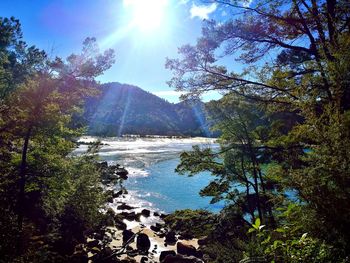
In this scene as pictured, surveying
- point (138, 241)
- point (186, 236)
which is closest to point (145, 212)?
point (186, 236)

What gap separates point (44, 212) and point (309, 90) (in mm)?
13499

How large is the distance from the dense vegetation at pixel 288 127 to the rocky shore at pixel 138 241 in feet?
8.19

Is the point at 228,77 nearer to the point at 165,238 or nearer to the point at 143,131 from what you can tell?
the point at 165,238

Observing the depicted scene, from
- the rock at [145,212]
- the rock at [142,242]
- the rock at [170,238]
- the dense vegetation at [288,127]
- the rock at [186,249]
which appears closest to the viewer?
the dense vegetation at [288,127]

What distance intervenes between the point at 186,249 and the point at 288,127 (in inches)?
369

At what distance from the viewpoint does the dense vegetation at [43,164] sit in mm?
6580

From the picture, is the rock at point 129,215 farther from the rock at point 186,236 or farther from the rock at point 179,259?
the rock at point 179,259

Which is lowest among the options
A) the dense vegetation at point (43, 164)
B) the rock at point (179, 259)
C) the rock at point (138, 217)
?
the rock at point (138, 217)

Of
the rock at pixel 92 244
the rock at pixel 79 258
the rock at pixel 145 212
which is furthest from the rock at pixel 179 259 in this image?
the rock at pixel 145 212

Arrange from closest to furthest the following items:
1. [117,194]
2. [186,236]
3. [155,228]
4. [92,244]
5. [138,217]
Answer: [92,244] → [186,236] → [155,228] → [138,217] → [117,194]

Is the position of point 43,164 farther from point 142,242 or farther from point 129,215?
point 129,215

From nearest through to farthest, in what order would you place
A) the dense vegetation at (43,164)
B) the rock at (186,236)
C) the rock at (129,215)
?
the dense vegetation at (43,164) < the rock at (186,236) < the rock at (129,215)

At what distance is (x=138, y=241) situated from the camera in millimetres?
17500

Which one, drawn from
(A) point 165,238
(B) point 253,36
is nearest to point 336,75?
(B) point 253,36
